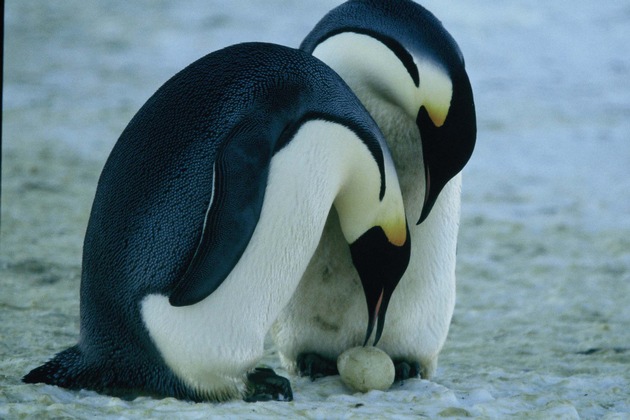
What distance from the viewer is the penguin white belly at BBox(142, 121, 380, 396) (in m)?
1.88

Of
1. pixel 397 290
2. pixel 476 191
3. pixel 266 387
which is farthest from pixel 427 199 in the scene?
pixel 476 191

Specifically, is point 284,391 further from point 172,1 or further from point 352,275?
point 172,1

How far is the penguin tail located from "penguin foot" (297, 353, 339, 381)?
0.55 metres

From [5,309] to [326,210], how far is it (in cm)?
129

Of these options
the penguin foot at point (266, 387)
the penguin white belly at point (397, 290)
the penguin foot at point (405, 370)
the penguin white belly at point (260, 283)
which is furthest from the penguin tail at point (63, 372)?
the penguin foot at point (405, 370)

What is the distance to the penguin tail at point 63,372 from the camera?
6.48 feet

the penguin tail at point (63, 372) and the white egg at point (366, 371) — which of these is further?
the white egg at point (366, 371)

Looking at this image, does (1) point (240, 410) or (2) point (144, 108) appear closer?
(1) point (240, 410)

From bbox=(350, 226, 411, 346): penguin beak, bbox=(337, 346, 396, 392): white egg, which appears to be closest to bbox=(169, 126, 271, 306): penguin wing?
bbox=(350, 226, 411, 346): penguin beak

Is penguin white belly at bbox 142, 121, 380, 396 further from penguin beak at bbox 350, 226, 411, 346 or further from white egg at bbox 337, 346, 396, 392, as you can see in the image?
white egg at bbox 337, 346, 396, 392

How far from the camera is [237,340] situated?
6.29 feet

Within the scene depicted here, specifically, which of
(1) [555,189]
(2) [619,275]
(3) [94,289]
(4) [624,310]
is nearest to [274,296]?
(3) [94,289]

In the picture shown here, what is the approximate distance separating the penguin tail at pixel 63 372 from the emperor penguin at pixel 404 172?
1.70 feet

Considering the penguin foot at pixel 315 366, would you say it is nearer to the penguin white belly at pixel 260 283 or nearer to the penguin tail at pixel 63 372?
the penguin white belly at pixel 260 283
